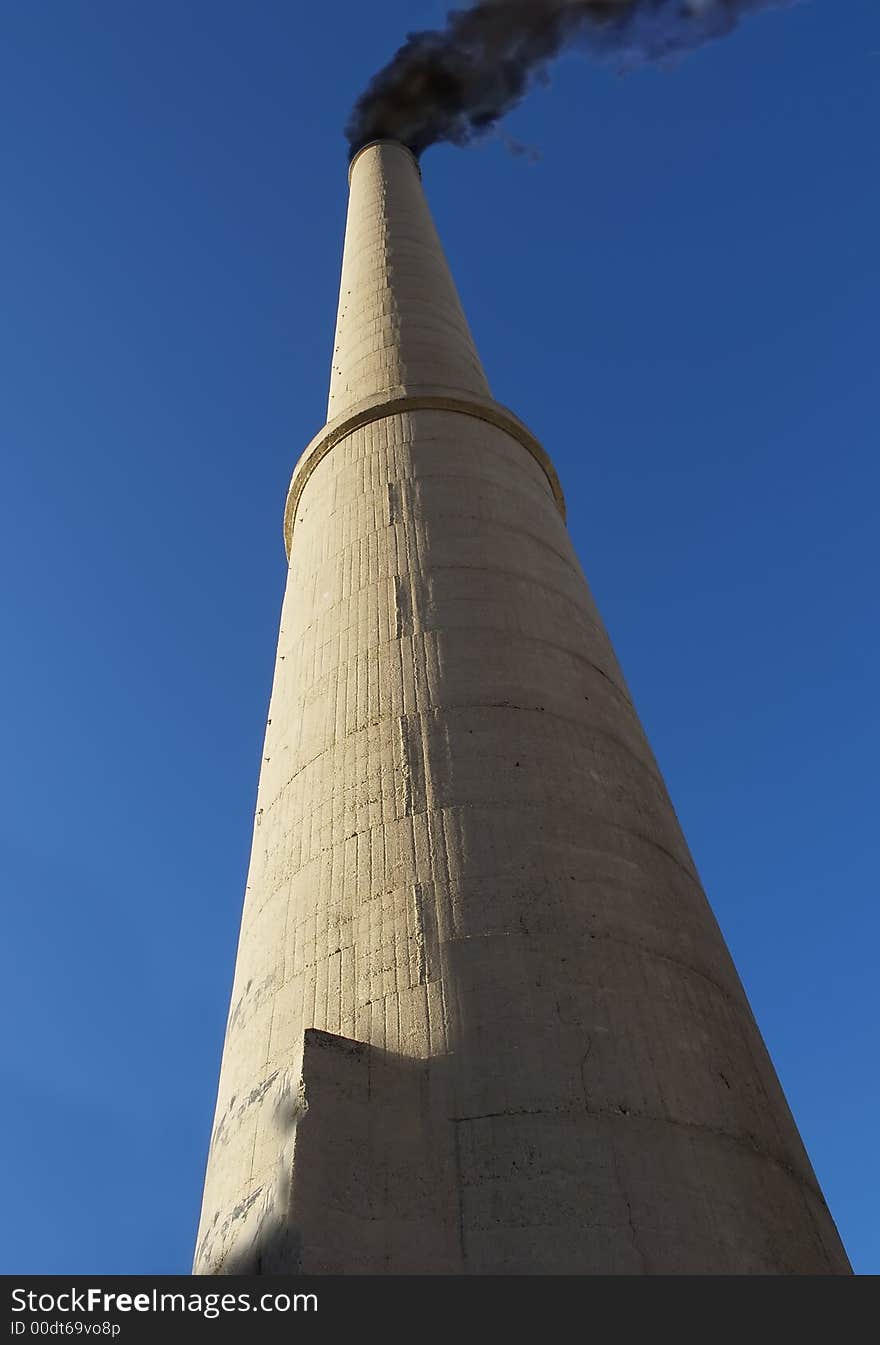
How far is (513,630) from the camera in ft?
24.3

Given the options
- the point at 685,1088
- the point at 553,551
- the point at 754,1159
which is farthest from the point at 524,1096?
the point at 553,551

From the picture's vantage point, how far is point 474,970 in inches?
208

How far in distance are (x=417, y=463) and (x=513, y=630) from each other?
2.37 meters

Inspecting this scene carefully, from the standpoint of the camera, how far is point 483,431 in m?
9.98

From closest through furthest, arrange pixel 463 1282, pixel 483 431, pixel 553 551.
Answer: pixel 463 1282 → pixel 553 551 → pixel 483 431

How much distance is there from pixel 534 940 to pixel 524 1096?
2.64 ft

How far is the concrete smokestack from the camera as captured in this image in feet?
14.9

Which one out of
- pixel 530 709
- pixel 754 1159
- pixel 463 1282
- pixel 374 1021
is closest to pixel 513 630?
pixel 530 709

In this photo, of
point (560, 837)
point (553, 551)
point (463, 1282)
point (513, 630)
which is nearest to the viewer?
point (463, 1282)

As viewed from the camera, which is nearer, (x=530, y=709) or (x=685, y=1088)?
(x=685, y=1088)

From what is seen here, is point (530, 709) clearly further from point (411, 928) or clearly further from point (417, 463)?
point (417, 463)

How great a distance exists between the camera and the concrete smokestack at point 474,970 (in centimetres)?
454

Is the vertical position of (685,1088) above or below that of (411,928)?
below

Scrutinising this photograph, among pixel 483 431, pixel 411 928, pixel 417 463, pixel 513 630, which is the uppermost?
pixel 483 431
